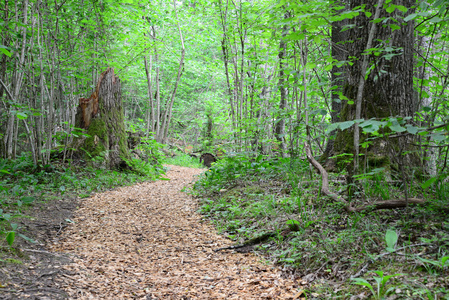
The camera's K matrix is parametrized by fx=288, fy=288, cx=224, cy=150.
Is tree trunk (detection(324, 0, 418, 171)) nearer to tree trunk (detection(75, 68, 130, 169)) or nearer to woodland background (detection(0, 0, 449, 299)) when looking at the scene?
woodland background (detection(0, 0, 449, 299))

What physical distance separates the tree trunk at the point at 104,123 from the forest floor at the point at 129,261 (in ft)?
8.32

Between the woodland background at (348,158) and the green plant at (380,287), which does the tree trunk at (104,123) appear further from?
the green plant at (380,287)

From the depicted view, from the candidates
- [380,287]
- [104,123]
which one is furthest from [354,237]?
[104,123]

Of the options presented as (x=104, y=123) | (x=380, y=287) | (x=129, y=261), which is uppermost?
(x=104, y=123)

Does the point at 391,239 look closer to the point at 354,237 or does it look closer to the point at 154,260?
Result: the point at 354,237

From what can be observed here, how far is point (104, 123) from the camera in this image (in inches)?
289

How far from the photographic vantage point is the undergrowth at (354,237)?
1753 mm

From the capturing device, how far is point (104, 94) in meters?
7.41

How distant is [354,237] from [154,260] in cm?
196

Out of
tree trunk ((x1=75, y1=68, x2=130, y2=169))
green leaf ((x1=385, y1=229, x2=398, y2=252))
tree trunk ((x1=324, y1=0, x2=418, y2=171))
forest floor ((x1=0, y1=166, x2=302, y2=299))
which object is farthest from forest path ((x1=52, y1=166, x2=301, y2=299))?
tree trunk ((x1=75, y1=68, x2=130, y2=169))

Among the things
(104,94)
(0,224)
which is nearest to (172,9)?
(104,94)

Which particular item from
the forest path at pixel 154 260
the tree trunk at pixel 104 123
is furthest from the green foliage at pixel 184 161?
the forest path at pixel 154 260

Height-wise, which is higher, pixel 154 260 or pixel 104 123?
pixel 104 123

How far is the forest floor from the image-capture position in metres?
2.17
